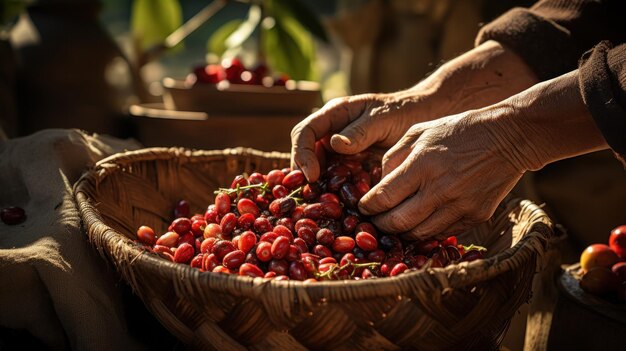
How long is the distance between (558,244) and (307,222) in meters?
0.75

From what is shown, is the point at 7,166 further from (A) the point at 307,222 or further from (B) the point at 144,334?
(A) the point at 307,222

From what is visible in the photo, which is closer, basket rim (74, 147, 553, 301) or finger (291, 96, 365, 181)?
basket rim (74, 147, 553, 301)

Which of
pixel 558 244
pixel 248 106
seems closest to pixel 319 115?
pixel 558 244

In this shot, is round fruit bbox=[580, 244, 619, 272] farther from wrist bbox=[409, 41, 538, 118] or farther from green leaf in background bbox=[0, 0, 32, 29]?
green leaf in background bbox=[0, 0, 32, 29]

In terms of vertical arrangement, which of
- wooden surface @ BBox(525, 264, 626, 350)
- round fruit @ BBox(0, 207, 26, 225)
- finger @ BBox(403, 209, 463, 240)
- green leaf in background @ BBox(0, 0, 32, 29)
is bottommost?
wooden surface @ BBox(525, 264, 626, 350)

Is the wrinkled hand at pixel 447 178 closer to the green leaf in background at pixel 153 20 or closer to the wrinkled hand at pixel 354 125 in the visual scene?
the wrinkled hand at pixel 354 125

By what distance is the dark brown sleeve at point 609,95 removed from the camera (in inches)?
44.4

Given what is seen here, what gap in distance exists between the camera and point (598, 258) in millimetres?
1524

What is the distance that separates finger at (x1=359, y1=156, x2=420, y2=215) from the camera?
1275 mm

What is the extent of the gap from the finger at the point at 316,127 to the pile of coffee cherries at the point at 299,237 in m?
0.04

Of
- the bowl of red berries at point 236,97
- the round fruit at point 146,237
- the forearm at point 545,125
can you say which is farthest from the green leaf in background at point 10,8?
the forearm at point 545,125

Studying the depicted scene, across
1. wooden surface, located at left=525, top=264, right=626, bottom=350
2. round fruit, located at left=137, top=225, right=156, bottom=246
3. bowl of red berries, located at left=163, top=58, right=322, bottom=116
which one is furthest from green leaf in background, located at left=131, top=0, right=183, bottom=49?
wooden surface, located at left=525, top=264, right=626, bottom=350

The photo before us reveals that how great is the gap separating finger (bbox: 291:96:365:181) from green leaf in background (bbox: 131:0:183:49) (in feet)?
6.59

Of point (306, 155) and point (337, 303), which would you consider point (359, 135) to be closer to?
point (306, 155)
